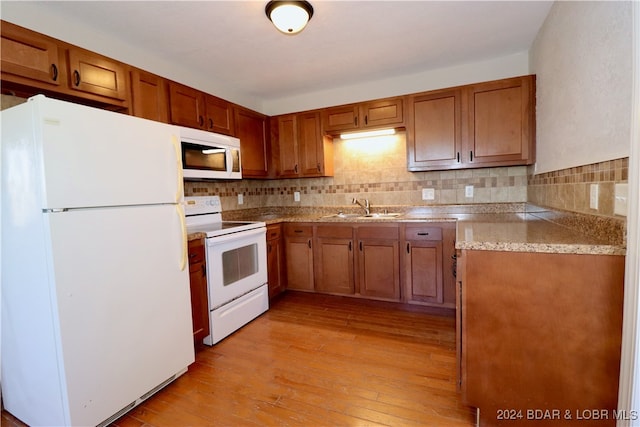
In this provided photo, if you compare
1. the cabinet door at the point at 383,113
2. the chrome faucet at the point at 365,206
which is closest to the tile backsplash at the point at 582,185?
the cabinet door at the point at 383,113

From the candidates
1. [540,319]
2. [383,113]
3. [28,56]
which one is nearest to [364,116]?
[383,113]

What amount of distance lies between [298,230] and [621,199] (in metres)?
2.43

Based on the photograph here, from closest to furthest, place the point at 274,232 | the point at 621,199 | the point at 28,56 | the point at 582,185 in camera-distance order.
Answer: the point at 621,199
the point at 582,185
the point at 28,56
the point at 274,232

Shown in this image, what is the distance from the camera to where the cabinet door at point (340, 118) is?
3.02m

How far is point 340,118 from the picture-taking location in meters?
3.08

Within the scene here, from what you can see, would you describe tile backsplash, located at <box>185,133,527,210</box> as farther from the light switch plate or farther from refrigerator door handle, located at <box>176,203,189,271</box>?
the light switch plate

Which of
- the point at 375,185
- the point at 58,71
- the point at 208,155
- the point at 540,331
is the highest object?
the point at 58,71

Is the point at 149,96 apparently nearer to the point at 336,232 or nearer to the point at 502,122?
the point at 336,232

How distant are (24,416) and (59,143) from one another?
1.39 meters

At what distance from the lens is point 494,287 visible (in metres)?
1.23

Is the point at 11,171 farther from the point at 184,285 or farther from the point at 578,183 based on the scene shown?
the point at 578,183

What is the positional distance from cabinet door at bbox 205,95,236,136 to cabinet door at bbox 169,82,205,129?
0.24ft

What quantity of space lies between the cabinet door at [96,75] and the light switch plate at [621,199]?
106 inches

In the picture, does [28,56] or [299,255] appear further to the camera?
[299,255]
